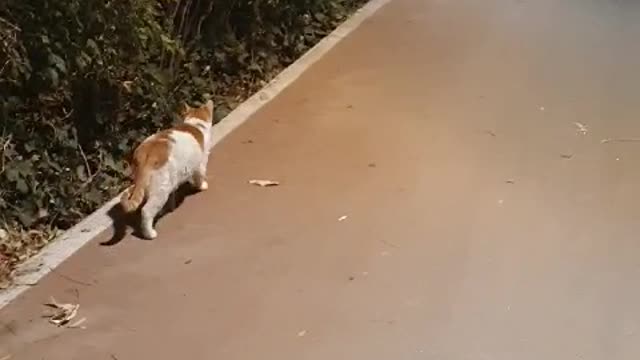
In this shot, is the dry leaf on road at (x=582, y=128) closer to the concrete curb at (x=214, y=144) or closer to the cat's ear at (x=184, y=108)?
the concrete curb at (x=214, y=144)

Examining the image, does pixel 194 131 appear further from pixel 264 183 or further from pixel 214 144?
pixel 214 144

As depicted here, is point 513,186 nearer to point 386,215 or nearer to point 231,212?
point 386,215

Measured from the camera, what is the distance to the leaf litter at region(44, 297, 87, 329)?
9.26 ft

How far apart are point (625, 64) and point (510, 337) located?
2.86 metres

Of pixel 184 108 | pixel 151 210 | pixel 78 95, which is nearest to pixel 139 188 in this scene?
pixel 151 210

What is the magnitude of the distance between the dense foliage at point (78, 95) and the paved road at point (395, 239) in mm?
326

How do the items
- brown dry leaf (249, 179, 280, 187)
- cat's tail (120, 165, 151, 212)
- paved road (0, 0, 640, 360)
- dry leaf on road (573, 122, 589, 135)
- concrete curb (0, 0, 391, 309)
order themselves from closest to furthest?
paved road (0, 0, 640, 360) → concrete curb (0, 0, 391, 309) → cat's tail (120, 165, 151, 212) → brown dry leaf (249, 179, 280, 187) → dry leaf on road (573, 122, 589, 135)

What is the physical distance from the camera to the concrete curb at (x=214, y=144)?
307 centimetres

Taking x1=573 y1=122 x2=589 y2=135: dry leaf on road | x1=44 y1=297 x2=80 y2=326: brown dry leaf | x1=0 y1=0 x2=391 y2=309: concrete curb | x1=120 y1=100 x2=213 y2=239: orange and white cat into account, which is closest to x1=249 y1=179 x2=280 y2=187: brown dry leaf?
x1=120 y1=100 x2=213 y2=239: orange and white cat

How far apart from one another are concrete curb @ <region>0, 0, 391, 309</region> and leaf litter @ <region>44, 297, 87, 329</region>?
0.14m

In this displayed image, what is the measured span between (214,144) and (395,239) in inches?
41.9

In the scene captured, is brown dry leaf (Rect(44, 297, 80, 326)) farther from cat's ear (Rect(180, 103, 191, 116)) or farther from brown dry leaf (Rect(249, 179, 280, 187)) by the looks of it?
cat's ear (Rect(180, 103, 191, 116))

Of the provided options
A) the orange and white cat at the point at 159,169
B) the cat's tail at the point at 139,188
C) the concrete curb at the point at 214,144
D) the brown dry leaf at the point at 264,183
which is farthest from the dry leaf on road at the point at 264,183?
the cat's tail at the point at 139,188

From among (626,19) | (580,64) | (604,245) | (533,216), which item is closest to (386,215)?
(533,216)
